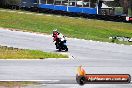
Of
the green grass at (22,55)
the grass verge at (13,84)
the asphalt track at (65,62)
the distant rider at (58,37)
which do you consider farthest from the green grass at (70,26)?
the grass verge at (13,84)

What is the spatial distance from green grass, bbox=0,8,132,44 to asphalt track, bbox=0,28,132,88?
6.09 metres

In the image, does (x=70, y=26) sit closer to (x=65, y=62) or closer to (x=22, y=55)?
(x=22, y=55)

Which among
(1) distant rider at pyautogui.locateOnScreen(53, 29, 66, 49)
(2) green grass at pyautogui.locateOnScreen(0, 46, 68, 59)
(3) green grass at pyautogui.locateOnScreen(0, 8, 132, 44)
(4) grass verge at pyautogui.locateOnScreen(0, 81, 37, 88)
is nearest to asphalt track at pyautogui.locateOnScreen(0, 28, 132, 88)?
(4) grass verge at pyautogui.locateOnScreen(0, 81, 37, 88)

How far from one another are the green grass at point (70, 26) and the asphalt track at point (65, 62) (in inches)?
240

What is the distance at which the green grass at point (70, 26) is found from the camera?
49.1 meters

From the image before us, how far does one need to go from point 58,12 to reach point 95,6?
23.1 meters

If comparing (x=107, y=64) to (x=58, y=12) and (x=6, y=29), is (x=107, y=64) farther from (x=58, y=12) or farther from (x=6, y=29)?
(x=58, y=12)

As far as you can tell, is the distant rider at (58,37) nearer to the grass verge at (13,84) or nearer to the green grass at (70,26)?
the green grass at (70,26)

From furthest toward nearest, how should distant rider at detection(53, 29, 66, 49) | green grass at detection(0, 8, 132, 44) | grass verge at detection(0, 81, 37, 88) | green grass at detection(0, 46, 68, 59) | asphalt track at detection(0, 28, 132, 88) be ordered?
green grass at detection(0, 8, 132, 44)
distant rider at detection(53, 29, 66, 49)
green grass at detection(0, 46, 68, 59)
asphalt track at detection(0, 28, 132, 88)
grass verge at detection(0, 81, 37, 88)

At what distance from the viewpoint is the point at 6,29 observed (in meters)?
46.7

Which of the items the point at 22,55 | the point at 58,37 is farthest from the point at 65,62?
the point at 58,37

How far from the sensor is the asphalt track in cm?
1991

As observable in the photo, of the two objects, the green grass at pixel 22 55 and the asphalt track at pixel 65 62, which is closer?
the asphalt track at pixel 65 62

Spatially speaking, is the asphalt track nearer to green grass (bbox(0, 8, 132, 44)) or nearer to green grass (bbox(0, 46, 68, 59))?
green grass (bbox(0, 46, 68, 59))
